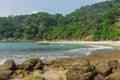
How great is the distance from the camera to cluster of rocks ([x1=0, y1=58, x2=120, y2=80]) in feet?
66.8

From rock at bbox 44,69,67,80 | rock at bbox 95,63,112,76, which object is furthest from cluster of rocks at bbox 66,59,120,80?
rock at bbox 44,69,67,80

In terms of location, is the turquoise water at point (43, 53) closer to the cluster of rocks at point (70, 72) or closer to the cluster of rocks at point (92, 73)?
the cluster of rocks at point (70, 72)

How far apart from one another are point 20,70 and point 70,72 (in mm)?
6804

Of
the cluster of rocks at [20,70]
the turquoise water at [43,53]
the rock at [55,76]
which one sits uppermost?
the cluster of rocks at [20,70]

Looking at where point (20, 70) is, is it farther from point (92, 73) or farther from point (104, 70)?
point (92, 73)

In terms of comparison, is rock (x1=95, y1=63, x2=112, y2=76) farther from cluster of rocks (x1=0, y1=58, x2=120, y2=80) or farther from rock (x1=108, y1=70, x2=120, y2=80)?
rock (x1=108, y1=70, x2=120, y2=80)

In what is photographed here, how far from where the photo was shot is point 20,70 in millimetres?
25953

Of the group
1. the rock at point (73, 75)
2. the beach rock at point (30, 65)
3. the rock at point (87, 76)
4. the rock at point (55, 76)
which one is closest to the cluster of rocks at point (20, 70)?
the beach rock at point (30, 65)

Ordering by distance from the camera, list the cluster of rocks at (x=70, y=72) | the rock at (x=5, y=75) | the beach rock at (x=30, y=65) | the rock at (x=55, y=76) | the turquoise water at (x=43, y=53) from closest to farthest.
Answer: the cluster of rocks at (x=70, y=72), the rock at (x=5, y=75), the rock at (x=55, y=76), the beach rock at (x=30, y=65), the turquoise water at (x=43, y=53)

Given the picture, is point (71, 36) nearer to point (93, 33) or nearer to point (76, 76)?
point (93, 33)

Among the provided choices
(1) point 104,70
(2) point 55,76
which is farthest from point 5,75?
(1) point 104,70

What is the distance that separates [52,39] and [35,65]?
150086mm

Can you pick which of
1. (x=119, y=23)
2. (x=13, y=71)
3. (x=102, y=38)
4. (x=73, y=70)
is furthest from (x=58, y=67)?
(x=119, y=23)

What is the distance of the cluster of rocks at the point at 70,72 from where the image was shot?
802 inches
